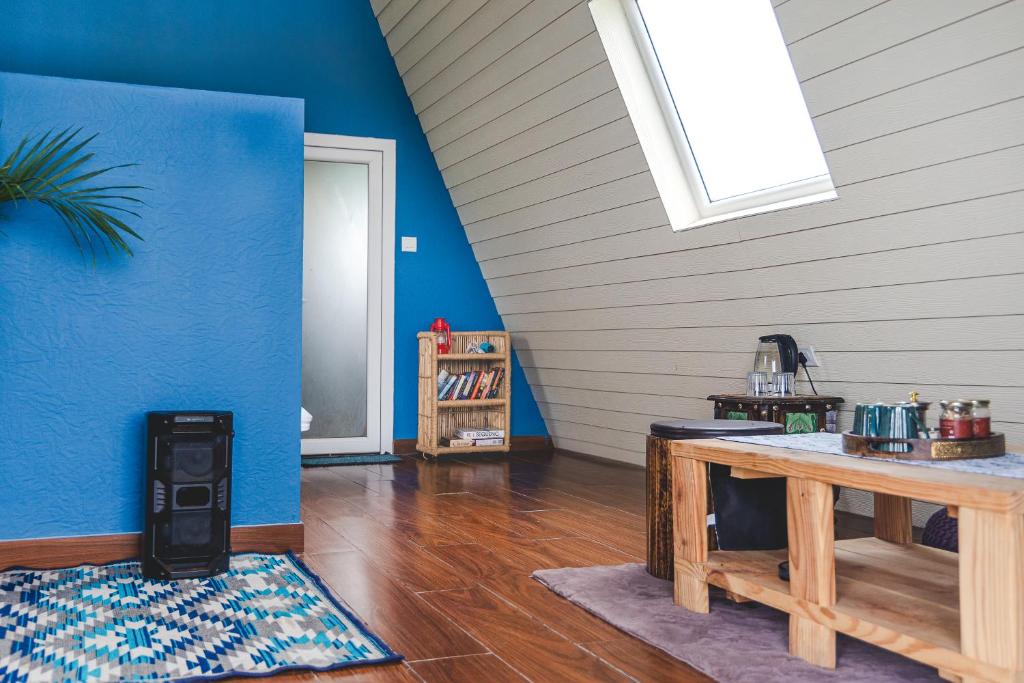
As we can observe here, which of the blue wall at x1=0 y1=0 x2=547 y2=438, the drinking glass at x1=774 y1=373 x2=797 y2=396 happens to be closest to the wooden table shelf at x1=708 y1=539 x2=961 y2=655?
the drinking glass at x1=774 y1=373 x2=797 y2=396

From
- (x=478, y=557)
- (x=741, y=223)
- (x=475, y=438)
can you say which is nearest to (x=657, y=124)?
(x=741, y=223)

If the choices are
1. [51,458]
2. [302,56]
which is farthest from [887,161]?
[302,56]

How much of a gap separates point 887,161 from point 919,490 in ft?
4.98

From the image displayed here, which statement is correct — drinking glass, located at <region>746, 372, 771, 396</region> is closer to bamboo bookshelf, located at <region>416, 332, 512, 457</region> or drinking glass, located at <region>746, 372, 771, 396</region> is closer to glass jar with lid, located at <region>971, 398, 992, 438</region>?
glass jar with lid, located at <region>971, 398, 992, 438</region>

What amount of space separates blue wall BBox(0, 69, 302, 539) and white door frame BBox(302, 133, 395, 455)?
2450 millimetres

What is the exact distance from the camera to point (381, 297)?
A: 18.6 ft

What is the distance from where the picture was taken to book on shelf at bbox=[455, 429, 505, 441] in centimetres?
565

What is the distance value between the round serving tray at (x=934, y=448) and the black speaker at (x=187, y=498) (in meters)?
1.82

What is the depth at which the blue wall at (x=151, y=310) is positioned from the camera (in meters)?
2.88

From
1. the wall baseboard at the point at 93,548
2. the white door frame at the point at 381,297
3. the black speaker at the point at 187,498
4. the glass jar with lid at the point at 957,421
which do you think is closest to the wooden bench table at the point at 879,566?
the glass jar with lid at the point at 957,421

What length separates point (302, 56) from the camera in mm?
5480

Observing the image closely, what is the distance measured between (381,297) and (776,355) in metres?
2.69

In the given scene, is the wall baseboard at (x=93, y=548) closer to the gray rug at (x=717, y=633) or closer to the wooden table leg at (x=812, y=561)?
the gray rug at (x=717, y=633)

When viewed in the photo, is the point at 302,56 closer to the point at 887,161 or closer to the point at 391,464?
the point at 391,464
